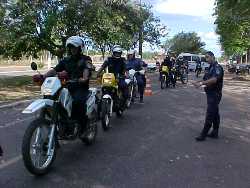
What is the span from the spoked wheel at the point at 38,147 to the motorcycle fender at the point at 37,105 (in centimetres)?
19

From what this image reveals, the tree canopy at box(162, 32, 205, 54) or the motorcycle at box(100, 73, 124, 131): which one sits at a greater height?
Result: the tree canopy at box(162, 32, 205, 54)

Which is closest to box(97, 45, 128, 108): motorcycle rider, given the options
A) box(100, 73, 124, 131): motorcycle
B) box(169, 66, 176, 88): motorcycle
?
box(100, 73, 124, 131): motorcycle

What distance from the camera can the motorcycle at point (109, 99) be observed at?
10.5 m

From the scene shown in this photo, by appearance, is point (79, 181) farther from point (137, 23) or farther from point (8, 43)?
point (137, 23)

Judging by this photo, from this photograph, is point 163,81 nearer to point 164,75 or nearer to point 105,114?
point 164,75

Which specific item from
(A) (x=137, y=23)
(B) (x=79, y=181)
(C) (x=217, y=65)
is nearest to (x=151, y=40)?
(A) (x=137, y=23)

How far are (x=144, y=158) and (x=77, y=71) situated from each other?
1765 mm

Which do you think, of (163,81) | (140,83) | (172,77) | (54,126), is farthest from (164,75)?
(54,126)

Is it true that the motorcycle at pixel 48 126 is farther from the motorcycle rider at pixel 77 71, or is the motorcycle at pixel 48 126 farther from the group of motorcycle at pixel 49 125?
the motorcycle rider at pixel 77 71

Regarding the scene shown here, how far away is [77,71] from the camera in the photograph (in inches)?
320

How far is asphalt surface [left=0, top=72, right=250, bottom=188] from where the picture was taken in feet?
21.3

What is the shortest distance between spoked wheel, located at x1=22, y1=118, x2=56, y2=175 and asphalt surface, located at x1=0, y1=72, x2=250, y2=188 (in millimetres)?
156

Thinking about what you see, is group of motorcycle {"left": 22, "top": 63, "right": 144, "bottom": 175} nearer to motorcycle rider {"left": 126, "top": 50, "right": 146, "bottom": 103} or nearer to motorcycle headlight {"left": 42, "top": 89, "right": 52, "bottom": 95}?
motorcycle headlight {"left": 42, "top": 89, "right": 52, "bottom": 95}

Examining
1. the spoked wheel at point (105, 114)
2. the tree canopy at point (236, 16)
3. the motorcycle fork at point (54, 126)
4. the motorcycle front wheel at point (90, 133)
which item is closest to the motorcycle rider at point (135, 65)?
the spoked wheel at point (105, 114)
